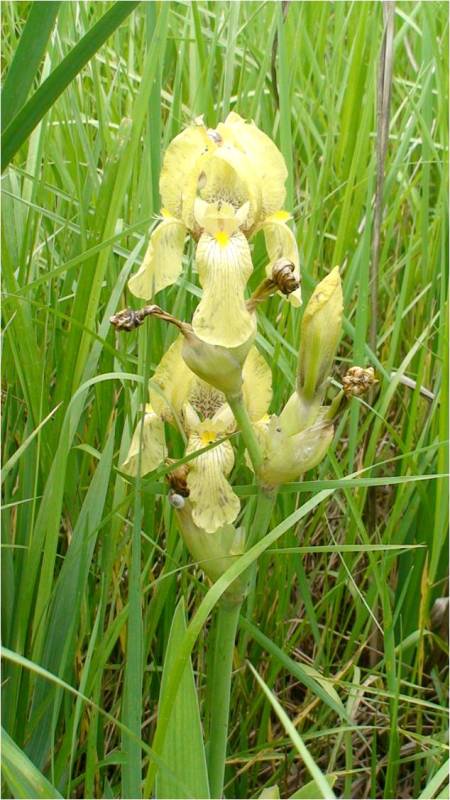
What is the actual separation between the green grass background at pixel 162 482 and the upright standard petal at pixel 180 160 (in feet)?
0.28

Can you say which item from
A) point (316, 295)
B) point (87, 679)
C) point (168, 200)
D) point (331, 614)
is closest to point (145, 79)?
point (168, 200)

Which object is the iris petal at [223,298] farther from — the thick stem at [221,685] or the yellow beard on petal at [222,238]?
the thick stem at [221,685]

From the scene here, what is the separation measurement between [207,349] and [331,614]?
0.57 m

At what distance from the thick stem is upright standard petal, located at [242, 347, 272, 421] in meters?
0.19

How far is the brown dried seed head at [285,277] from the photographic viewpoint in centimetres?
74

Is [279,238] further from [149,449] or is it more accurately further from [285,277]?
[149,449]

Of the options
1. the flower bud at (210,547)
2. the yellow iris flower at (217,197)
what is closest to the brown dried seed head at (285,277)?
the yellow iris flower at (217,197)

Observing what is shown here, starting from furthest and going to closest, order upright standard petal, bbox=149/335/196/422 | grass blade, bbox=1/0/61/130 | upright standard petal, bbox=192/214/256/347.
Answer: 1. upright standard petal, bbox=149/335/196/422
2. upright standard petal, bbox=192/214/256/347
3. grass blade, bbox=1/0/61/130

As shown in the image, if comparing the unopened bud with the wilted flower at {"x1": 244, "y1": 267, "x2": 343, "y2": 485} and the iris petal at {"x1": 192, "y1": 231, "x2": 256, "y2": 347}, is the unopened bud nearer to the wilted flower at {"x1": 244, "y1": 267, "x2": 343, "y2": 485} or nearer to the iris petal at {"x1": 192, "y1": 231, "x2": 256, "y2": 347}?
the wilted flower at {"x1": 244, "y1": 267, "x2": 343, "y2": 485}

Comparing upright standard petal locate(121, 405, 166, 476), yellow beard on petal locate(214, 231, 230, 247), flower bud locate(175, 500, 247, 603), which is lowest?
flower bud locate(175, 500, 247, 603)

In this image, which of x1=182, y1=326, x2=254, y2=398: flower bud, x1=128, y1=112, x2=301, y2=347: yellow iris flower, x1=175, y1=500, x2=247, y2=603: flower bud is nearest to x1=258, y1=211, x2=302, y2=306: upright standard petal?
x1=128, y1=112, x2=301, y2=347: yellow iris flower

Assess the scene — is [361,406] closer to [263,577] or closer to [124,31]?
[263,577]

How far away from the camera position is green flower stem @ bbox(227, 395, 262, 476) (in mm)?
745

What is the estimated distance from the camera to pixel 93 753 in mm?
766
